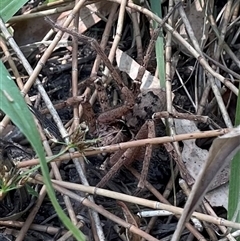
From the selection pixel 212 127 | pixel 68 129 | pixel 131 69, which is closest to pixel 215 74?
pixel 212 127

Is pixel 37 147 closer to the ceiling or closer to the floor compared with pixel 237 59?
closer to the ceiling

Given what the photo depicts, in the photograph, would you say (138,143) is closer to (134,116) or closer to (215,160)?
(134,116)

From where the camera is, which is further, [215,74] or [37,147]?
[215,74]

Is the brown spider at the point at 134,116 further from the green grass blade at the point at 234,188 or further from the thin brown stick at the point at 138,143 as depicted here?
the green grass blade at the point at 234,188

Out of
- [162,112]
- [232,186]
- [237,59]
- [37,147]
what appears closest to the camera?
[37,147]

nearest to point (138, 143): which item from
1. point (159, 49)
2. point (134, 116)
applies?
point (134, 116)

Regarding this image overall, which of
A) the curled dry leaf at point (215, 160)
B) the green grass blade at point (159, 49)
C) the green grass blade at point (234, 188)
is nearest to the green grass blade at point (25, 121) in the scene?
the curled dry leaf at point (215, 160)

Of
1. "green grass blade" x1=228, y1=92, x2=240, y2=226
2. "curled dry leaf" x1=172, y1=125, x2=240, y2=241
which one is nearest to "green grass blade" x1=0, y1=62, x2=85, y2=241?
"curled dry leaf" x1=172, y1=125, x2=240, y2=241

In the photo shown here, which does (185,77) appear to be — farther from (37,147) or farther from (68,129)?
(37,147)

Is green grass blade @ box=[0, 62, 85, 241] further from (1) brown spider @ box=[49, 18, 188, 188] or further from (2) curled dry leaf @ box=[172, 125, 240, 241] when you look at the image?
(1) brown spider @ box=[49, 18, 188, 188]
